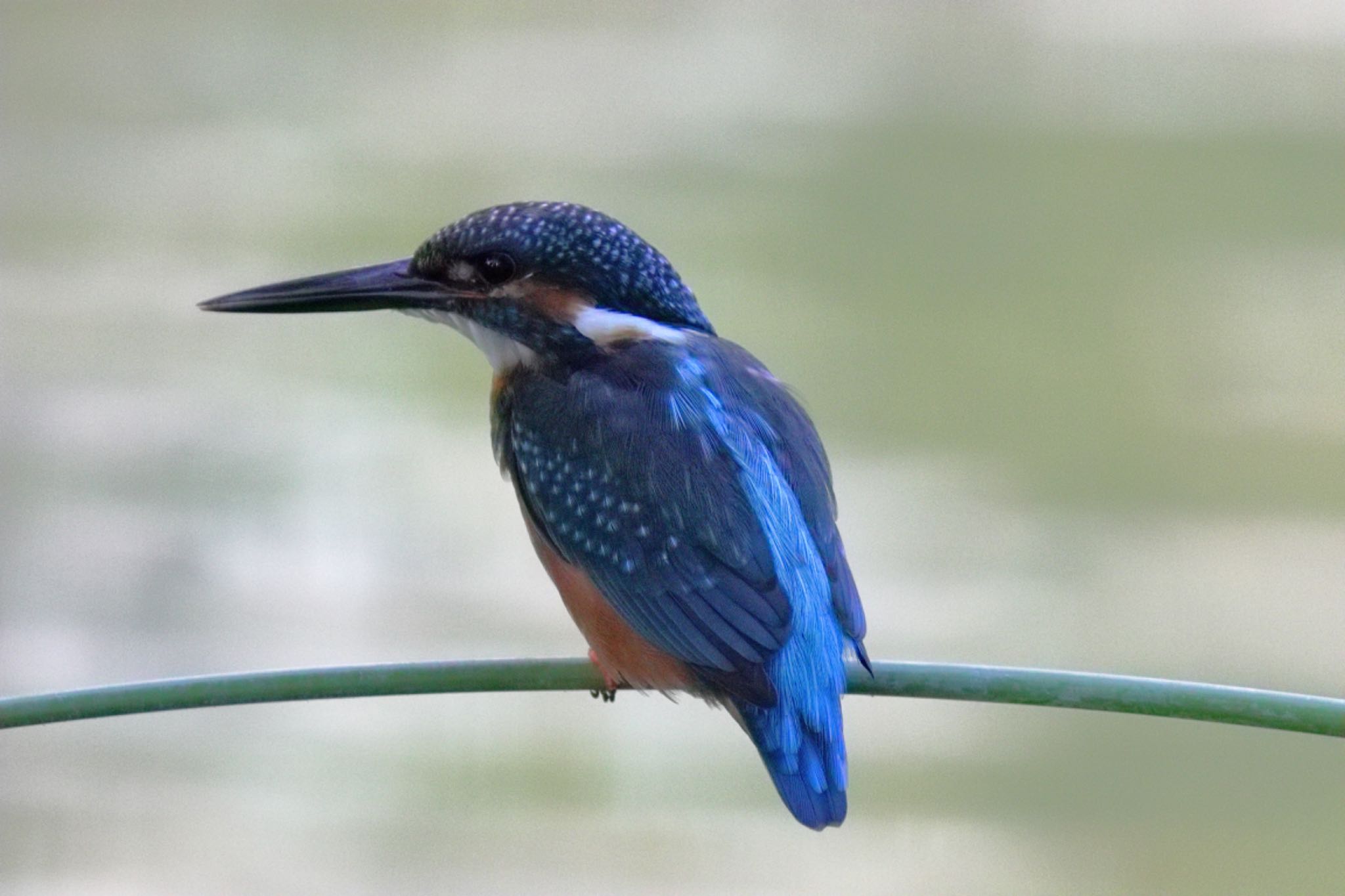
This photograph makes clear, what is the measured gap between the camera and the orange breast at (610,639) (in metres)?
1.35

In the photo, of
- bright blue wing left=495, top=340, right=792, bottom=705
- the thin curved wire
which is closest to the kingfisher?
bright blue wing left=495, top=340, right=792, bottom=705

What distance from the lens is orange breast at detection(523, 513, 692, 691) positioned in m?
1.35

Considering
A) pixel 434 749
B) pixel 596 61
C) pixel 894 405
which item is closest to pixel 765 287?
pixel 894 405

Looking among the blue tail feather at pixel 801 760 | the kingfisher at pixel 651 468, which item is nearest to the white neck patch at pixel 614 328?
the kingfisher at pixel 651 468

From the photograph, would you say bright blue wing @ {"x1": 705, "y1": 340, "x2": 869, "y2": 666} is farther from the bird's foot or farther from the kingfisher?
the bird's foot

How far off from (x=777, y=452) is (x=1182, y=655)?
927mm

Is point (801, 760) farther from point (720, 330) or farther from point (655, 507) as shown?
point (720, 330)

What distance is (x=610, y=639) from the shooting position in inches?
53.9

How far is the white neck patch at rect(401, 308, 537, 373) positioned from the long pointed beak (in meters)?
0.01

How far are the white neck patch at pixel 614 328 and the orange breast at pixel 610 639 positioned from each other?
18cm

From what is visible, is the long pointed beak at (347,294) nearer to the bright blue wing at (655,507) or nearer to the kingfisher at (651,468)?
the kingfisher at (651,468)

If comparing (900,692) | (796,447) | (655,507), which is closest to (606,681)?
(655,507)

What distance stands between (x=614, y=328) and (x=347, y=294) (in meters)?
0.24

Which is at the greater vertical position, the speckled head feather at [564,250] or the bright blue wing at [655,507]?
the speckled head feather at [564,250]
